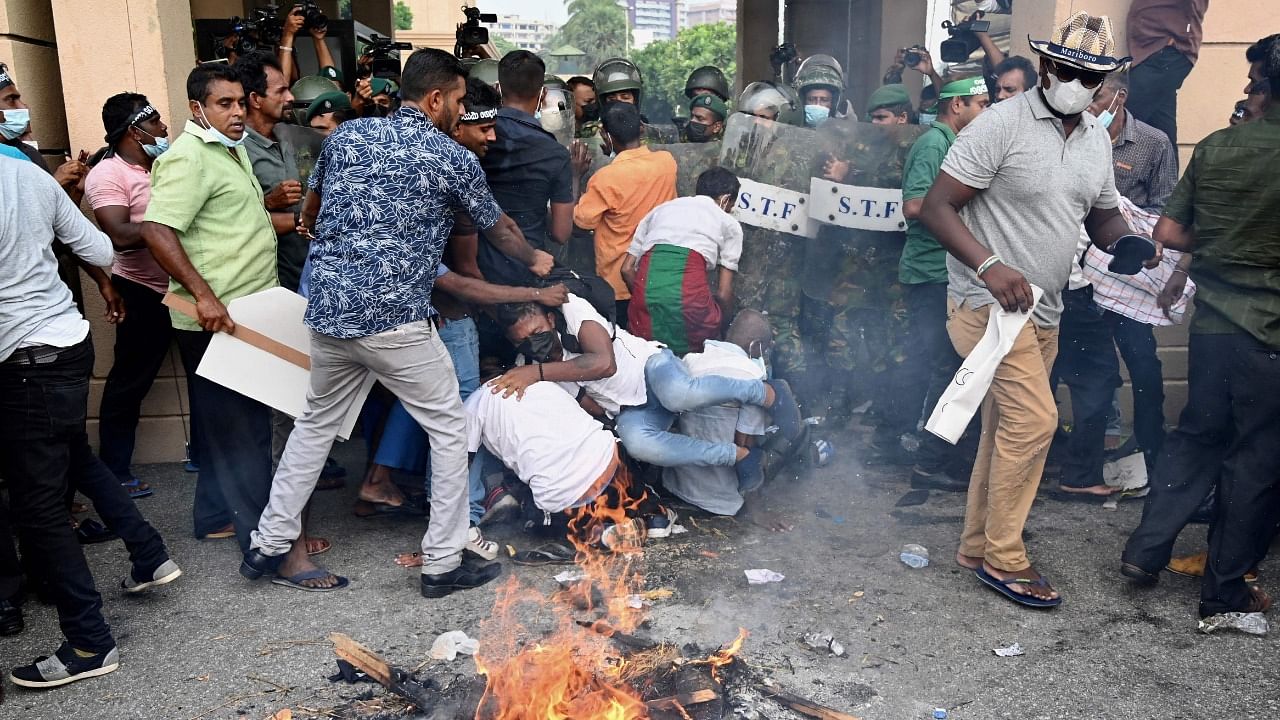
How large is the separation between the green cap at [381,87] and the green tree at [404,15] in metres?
46.5

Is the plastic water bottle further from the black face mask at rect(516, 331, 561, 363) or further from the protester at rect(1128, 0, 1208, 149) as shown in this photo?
the protester at rect(1128, 0, 1208, 149)

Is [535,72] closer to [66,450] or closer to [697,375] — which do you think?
[697,375]

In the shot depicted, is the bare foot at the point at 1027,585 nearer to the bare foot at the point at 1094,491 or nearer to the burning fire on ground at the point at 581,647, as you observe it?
the burning fire on ground at the point at 581,647

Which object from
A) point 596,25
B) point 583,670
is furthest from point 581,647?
point 596,25

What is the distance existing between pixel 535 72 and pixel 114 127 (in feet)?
7.19

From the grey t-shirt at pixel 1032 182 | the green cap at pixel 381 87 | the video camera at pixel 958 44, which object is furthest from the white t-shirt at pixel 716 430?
the video camera at pixel 958 44

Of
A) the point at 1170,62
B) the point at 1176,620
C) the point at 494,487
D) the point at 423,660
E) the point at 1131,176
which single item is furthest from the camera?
the point at 1170,62

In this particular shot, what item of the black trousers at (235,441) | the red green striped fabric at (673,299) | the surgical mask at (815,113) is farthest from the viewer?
the surgical mask at (815,113)

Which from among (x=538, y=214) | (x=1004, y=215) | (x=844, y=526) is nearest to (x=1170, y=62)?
(x=1004, y=215)

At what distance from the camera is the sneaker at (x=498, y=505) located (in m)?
4.78

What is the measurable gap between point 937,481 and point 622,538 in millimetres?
1914

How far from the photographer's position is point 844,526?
4.91m

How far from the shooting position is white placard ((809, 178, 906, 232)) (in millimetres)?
6297

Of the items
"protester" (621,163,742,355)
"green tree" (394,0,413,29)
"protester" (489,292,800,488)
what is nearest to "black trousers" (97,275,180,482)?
→ "protester" (489,292,800,488)
